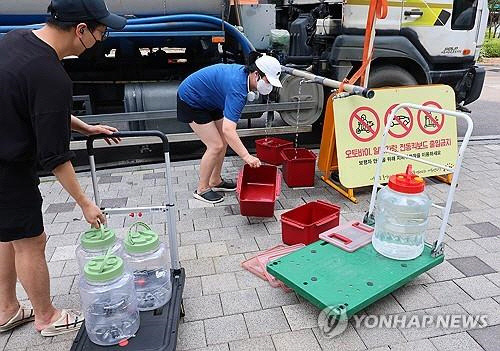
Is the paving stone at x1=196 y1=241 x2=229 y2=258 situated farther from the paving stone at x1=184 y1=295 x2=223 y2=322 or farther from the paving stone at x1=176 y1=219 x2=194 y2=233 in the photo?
the paving stone at x1=184 y1=295 x2=223 y2=322

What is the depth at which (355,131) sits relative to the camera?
3.97 meters

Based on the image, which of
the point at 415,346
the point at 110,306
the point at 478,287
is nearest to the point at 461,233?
the point at 478,287

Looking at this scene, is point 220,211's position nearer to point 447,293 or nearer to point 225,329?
point 225,329

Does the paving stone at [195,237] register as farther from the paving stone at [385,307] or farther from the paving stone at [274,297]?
the paving stone at [385,307]

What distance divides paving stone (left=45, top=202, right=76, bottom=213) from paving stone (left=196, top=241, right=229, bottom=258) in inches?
60.1

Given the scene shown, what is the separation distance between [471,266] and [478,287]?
0.26 metres

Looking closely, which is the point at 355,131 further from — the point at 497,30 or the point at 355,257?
the point at 497,30

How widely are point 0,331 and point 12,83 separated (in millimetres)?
1516

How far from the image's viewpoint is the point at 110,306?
6.72ft

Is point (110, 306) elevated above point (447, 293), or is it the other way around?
point (110, 306)

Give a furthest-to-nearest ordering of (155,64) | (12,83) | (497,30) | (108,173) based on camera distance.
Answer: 1. (497,30)
2. (155,64)
3. (108,173)
4. (12,83)

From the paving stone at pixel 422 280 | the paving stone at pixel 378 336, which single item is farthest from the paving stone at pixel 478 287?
the paving stone at pixel 378 336

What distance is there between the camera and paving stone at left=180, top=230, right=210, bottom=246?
3.33m

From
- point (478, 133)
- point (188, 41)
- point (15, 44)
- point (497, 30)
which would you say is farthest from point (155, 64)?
point (497, 30)
